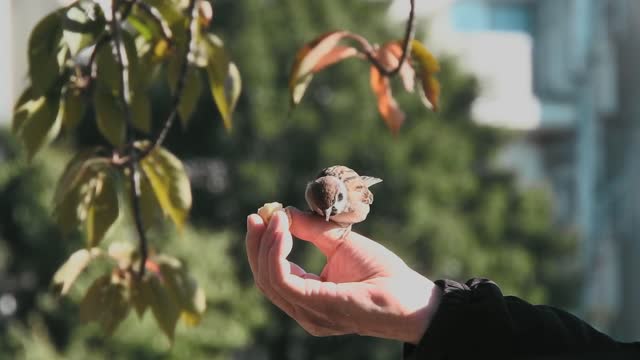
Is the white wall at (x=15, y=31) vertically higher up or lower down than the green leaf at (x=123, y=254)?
lower down

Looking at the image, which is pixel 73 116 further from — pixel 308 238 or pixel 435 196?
pixel 435 196

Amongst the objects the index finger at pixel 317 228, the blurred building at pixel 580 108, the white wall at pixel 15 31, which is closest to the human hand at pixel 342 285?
the index finger at pixel 317 228

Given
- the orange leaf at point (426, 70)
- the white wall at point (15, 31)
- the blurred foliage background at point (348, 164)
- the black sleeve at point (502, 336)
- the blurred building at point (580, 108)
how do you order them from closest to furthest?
1. the black sleeve at point (502, 336)
2. the orange leaf at point (426, 70)
3. the blurred foliage background at point (348, 164)
4. the white wall at point (15, 31)
5. the blurred building at point (580, 108)

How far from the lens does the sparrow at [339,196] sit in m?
1.02

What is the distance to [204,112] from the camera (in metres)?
7.92

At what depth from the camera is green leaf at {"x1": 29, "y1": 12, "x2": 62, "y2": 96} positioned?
4.61ft

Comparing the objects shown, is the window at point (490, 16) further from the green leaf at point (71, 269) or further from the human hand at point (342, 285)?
the human hand at point (342, 285)

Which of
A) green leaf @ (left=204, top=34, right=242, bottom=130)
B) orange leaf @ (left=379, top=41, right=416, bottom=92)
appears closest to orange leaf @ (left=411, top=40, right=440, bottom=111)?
orange leaf @ (left=379, top=41, right=416, bottom=92)

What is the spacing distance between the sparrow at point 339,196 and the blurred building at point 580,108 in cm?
909

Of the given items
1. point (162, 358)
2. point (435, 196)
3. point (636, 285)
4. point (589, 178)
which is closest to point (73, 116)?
point (162, 358)

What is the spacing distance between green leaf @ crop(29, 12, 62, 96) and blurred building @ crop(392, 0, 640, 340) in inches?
344

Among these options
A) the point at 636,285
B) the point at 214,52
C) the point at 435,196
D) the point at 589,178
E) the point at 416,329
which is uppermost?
the point at 214,52

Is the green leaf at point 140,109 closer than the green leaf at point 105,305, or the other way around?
the green leaf at point 105,305

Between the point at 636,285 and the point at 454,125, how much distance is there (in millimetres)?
4187
